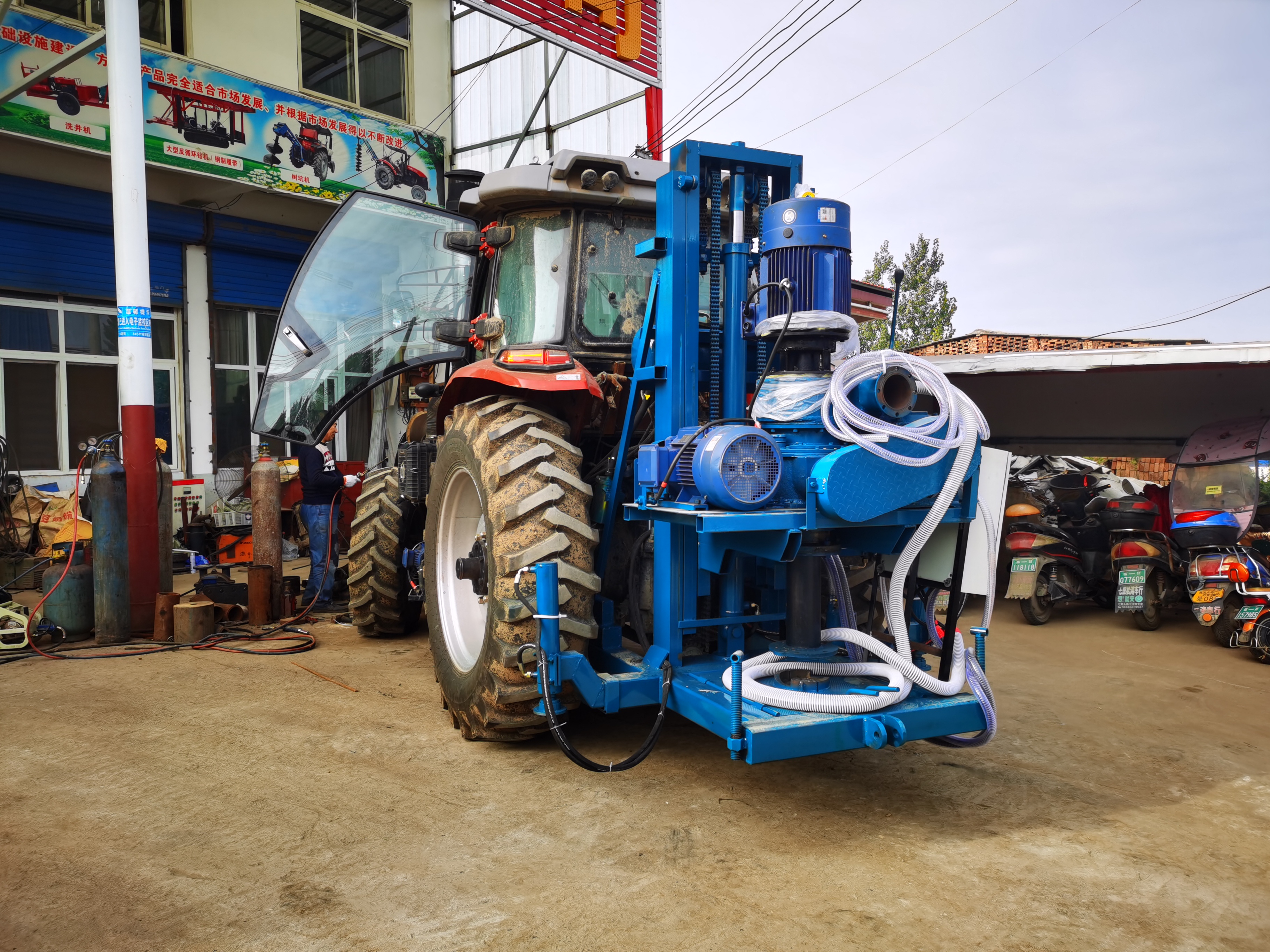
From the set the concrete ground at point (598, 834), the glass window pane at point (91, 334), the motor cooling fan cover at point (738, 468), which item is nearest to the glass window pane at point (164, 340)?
the glass window pane at point (91, 334)

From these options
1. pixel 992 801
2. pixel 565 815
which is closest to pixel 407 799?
pixel 565 815

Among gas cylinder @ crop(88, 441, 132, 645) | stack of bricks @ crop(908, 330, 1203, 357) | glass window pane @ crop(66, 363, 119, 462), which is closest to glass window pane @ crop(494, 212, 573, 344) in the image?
gas cylinder @ crop(88, 441, 132, 645)

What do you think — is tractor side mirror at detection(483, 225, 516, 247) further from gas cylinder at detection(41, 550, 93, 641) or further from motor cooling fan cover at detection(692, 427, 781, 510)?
gas cylinder at detection(41, 550, 93, 641)

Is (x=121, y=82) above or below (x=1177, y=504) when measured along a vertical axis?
above

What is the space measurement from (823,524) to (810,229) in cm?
116

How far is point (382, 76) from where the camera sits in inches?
493

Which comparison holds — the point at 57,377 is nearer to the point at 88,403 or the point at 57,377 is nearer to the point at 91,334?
the point at 88,403

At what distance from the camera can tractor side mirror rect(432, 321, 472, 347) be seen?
4.84 meters

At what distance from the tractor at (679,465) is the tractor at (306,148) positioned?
6.72m

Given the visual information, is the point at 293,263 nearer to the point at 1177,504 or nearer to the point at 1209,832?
the point at 1177,504

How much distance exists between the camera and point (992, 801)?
11.6 ft

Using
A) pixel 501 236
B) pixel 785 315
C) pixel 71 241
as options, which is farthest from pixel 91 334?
pixel 785 315

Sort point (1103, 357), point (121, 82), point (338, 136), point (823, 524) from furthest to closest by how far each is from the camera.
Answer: point (338, 136), point (1103, 357), point (121, 82), point (823, 524)

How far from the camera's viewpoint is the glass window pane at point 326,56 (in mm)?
11688
